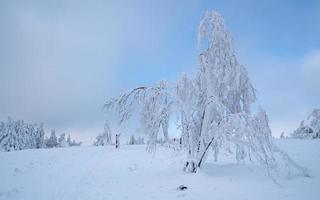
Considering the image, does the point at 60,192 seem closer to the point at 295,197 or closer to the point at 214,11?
the point at 295,197

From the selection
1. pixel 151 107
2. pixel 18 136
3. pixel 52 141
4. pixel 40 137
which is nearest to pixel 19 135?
pixel 18 136

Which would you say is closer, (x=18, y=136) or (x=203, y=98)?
(x=203, y=98)

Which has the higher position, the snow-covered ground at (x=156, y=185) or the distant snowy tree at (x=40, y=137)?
the distant snowy tree at (x=40, y=137)

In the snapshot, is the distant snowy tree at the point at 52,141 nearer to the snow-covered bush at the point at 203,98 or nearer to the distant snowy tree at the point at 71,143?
the distant snowy tree at the point at 71,143

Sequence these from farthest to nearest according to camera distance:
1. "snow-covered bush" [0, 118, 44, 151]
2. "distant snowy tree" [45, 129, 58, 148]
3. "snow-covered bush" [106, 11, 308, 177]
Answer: "distant snowy tree" [45, 129, 58, 148] → "snow-covered bush" [0, 118, 44, 151] → "snow-covered bush" [106, 11, 308, 177]

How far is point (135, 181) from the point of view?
16.1 meters

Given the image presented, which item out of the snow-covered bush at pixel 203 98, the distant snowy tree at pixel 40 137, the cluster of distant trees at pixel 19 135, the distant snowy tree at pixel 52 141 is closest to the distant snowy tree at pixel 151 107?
the snow-covered bush at pixel 203 98

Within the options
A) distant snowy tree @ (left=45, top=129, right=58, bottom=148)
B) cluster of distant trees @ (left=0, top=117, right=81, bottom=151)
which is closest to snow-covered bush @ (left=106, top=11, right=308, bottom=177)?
cluster of distant trees @ (left=0, top=117, right=81, bottom=151)

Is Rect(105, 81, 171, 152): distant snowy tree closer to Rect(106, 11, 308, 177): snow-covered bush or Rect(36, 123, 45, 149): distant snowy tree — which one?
Rect(106, 11, 308, 177): snow-covered bush

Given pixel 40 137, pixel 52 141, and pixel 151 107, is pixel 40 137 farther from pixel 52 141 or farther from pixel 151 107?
pixel 151 107

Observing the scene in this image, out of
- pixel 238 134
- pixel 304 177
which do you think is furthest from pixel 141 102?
pixel 304 177

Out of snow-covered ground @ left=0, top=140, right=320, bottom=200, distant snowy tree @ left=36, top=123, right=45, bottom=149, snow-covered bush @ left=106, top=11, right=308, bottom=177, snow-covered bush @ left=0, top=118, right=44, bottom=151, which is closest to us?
snow-covered ground @ left=0, top=140, right=320, bottom=200

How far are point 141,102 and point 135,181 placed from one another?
4429mm

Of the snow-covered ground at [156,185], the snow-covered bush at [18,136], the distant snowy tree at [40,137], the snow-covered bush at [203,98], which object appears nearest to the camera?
the snow-covered ground at [156,185]
